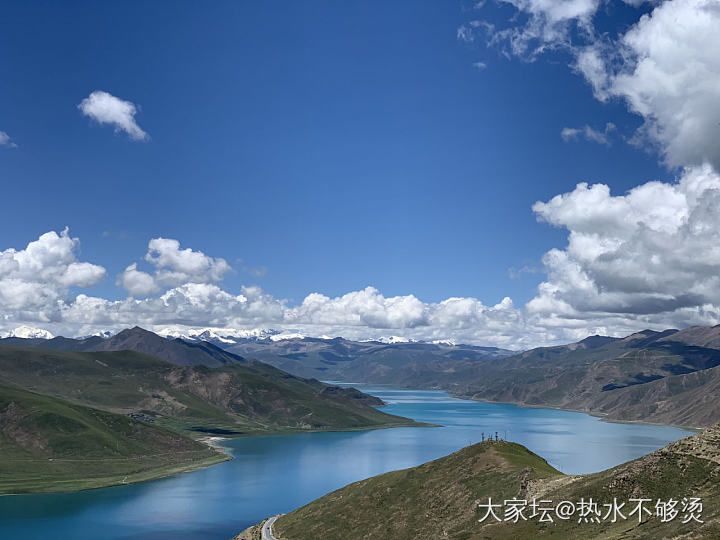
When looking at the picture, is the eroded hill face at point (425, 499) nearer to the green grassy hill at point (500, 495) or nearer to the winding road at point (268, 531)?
the green grassy hill at point (500, 495)

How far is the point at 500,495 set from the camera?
431 feet

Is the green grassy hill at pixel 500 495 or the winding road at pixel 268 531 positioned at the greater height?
the green grassy hill at pixel 500 495

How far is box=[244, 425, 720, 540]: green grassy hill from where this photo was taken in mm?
95062

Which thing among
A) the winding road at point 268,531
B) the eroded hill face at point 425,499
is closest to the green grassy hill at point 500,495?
the eroded hill face at point 425,499

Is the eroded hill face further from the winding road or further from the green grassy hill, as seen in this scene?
the winding road

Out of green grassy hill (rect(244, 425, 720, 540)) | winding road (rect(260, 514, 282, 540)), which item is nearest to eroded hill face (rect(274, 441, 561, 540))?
green grassy hill (rect(244, 425, 720, 540))

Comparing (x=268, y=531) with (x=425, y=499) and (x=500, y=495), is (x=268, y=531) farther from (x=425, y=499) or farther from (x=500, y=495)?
(x=500, y=495)

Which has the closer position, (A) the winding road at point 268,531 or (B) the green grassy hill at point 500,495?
(B) the green grassy hill at point 500,495

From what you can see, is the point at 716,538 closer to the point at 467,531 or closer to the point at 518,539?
the point at 518,539

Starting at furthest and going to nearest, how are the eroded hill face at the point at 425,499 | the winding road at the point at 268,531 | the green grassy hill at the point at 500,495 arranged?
1. the winding road at the point at 268,531
2. the eroded hill face at the point at 425,499
3. the green grassy hill at the point at 500,495

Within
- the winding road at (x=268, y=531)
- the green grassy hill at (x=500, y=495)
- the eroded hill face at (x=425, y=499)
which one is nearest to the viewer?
the green grassy hill at (x=500, y=495)

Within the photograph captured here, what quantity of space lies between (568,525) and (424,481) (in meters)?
61.5

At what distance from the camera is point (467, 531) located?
120125mm

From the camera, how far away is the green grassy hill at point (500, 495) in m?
95.1
